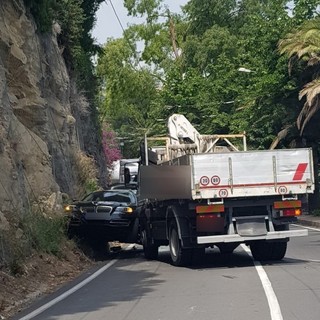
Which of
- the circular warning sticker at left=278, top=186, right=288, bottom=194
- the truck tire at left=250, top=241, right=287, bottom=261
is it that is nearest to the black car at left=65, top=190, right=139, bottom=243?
the truck tire at left=250, top=241, right=287, bottom=261

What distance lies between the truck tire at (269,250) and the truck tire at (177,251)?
1659mm

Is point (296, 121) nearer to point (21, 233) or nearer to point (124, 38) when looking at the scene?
point (21, 233)

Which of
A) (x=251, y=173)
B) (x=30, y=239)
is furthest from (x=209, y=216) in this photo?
(x=30, y=239)

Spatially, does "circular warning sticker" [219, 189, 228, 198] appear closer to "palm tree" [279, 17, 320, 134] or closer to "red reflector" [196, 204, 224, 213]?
"red reflector" [196, 204, 224, 213]

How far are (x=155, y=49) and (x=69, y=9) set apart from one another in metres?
31.3

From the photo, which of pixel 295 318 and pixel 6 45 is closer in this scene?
pixel 295 318

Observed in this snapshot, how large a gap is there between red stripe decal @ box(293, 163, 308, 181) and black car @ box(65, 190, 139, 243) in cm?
546

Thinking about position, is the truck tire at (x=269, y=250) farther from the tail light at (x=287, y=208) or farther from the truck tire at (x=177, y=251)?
the truck tire at (x=177, y=251)

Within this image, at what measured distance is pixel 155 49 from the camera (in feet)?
206

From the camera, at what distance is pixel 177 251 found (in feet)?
55.9

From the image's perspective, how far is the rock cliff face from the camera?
1838cm

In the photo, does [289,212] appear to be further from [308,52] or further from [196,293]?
[308,52]

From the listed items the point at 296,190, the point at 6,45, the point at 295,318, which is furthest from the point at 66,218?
the point at 295,318

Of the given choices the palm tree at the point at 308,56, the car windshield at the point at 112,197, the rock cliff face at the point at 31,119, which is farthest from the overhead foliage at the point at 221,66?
the car windshield at the point at 112,197
